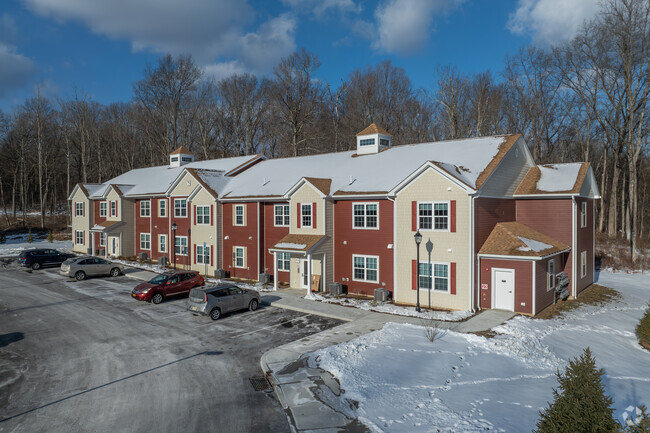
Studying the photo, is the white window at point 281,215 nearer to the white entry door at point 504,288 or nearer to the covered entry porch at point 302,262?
the covered entry porch at point 302,262

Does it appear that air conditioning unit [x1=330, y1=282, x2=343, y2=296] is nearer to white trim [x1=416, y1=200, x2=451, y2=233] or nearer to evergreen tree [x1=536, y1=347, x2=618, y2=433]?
white trim [x1=416, y1=200, x2=451, y2=233]

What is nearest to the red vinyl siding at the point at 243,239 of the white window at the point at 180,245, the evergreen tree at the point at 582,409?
the white window at the point at 180,245

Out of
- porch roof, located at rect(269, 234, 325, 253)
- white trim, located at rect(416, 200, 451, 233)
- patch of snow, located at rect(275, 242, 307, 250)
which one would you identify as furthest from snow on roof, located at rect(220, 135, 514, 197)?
patch of snow, located at rect(275, 242, 307, 250)

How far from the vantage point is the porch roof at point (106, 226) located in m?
41.0

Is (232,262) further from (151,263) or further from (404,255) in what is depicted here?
(404,255)

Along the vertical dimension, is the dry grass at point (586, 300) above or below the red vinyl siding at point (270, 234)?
A: below

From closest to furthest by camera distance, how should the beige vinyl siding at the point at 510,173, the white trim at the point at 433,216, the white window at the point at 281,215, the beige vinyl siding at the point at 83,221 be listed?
1. the white trim at the point at 433,216
2. the beige vinyl siding at the point at 510,173
3. the white window at the point at 281,215
4. the beige vinyl siding at the point at 83,221

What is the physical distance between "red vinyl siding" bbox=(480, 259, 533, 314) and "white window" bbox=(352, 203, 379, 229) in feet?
21.9

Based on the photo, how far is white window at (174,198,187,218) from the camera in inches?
1441

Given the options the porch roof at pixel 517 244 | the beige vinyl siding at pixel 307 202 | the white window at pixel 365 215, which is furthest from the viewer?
the beige vinyl siding at pixel 307 202

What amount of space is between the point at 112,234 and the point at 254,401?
36454mm

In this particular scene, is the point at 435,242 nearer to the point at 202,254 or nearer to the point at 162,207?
the point at 202,254

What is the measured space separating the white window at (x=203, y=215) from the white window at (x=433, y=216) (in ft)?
59.7

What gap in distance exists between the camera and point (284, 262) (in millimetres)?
29688
